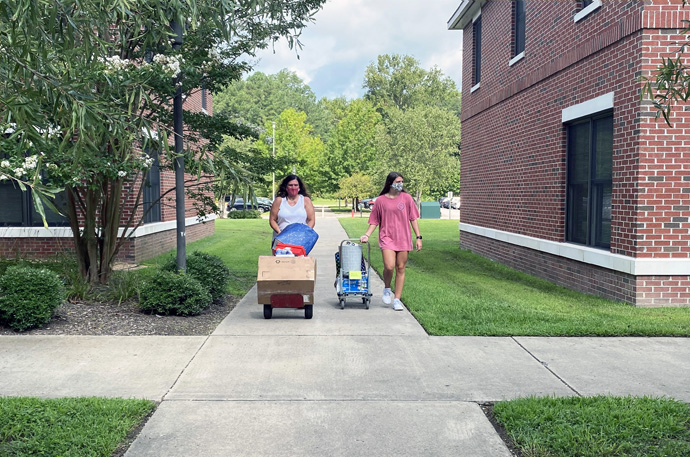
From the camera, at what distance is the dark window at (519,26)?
1365 centimetres

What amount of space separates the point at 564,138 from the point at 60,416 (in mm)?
9207

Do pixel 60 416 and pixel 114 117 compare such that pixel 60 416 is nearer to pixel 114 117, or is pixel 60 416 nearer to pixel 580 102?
pixel 114 117

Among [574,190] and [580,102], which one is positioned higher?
[580,102]

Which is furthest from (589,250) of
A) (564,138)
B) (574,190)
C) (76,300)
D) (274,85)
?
(274,85)

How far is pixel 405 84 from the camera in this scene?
79562 millimetres

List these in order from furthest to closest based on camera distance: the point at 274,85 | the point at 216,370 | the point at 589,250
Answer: the point at 274,85, the point at 589,250, the point at 216,370

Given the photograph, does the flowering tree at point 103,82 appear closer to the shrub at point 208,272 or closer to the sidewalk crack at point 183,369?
the shrub at point 208,272

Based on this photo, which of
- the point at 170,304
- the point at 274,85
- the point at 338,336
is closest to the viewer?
the point at 338,336

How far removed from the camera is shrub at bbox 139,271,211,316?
804 cm

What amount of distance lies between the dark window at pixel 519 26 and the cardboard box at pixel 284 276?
823 centimetres

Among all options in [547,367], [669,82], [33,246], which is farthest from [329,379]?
[33,246]

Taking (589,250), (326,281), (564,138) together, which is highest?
(564,138)

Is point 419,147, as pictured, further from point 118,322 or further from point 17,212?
point 118,322

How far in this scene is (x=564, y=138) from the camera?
36.4 feet
